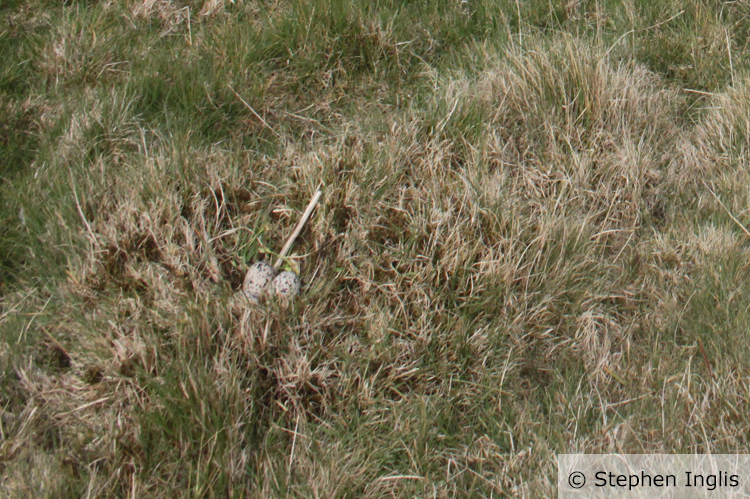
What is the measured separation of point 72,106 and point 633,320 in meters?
2.25

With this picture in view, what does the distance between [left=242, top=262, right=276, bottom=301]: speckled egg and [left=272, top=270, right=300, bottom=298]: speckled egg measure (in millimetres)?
38

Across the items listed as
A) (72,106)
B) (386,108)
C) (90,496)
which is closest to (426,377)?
(90,496)

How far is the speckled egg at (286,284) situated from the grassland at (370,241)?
53mm

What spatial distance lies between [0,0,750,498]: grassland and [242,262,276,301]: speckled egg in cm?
9

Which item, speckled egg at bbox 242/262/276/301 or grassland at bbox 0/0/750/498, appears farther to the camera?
speckled egg at bbox 242/262/276/301

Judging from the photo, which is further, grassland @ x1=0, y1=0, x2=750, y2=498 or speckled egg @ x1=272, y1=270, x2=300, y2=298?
speckled egg @ x1=272, y1=270, x2=300, y2=298

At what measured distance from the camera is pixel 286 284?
2309 millimetres

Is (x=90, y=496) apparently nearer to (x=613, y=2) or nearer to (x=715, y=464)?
(x=715, y=464)

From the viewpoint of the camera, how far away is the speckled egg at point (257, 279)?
2.31 m

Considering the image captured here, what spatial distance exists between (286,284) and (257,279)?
10 cm

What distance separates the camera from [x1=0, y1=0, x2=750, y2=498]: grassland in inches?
79.8

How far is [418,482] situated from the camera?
2000 millimetres

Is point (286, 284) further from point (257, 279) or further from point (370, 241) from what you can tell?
point (370, 241)

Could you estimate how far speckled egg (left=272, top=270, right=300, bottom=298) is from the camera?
2.28 metres
